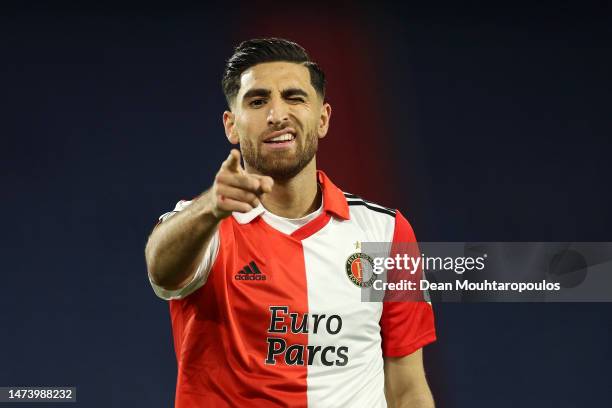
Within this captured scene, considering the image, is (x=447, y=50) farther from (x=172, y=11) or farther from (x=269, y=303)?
(x=269, y=303)

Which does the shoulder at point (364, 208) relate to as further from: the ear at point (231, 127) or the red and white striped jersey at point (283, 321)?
the ear at point (231, 127)

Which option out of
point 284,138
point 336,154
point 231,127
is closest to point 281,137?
point 284,138

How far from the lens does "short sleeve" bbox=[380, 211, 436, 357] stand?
143 centimetres

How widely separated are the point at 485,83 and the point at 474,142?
0.20m

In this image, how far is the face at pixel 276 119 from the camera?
4.23ft

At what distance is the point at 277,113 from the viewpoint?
1.28m

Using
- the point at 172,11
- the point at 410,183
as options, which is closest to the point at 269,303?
the point at 410,183

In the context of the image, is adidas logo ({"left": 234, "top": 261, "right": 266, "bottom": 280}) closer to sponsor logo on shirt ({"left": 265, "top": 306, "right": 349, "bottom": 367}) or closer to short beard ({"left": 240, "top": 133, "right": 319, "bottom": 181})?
sponsor logo on shirt ({"left": 265, "top": 306, "right": 349, "bottom": 367})

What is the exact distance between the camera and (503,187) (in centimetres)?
241

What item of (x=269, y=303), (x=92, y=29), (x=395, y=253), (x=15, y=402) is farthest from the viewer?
(x=92, y=29)

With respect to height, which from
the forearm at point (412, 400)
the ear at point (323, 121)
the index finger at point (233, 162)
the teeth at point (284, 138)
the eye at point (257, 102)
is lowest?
the forearm at point (412, 400)

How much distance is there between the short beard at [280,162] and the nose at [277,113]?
0.05 m

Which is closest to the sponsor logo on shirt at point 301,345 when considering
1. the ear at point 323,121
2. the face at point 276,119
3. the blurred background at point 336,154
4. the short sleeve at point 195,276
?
the short sleeve at point 195,276

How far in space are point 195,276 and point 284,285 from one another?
191 mm
